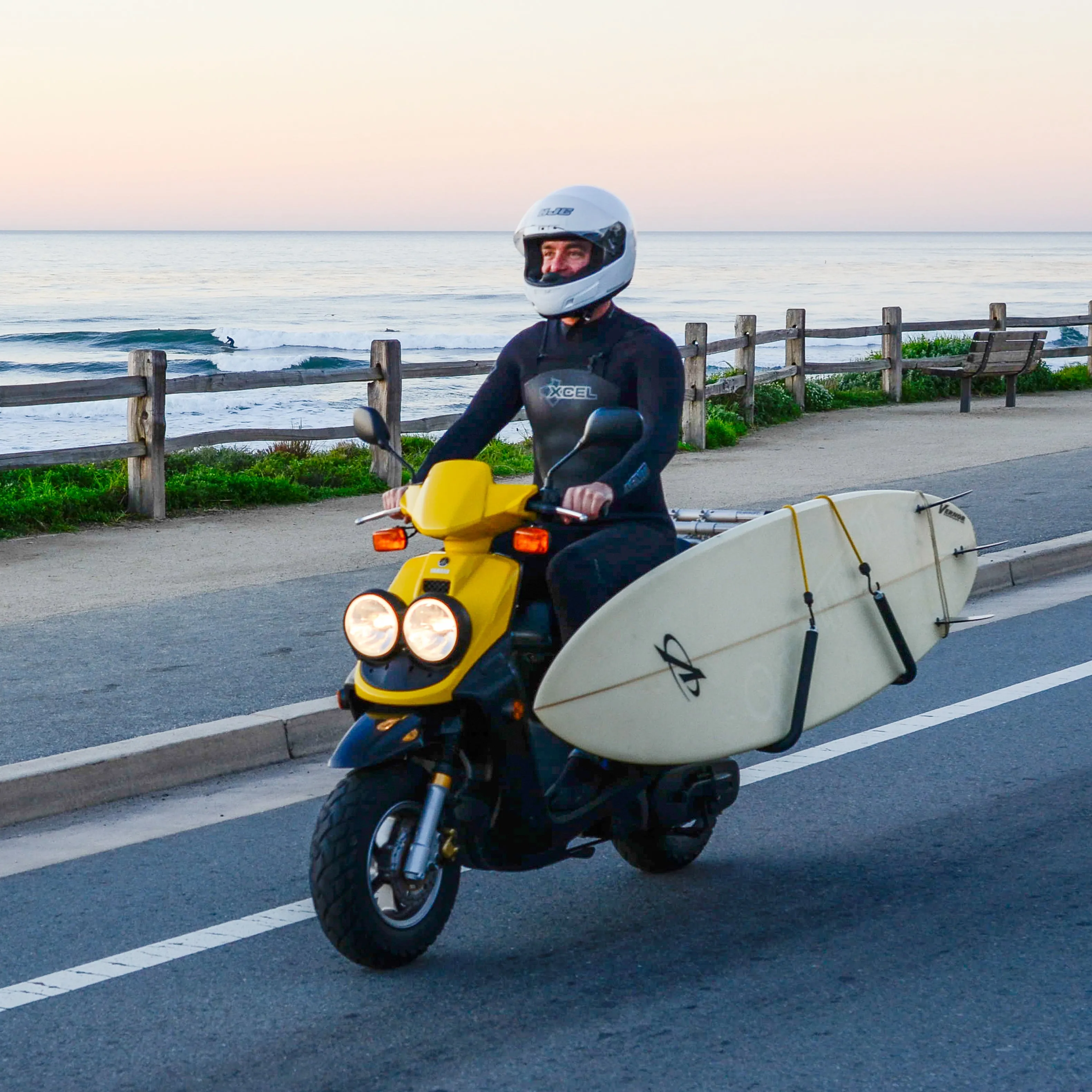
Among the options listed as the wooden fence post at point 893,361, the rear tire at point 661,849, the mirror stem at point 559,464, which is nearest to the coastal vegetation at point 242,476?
the wooden fence post at point 893,361

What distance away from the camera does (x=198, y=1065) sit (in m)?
3.87

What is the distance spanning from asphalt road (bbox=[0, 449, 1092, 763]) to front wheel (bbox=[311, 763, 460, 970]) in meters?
2.45

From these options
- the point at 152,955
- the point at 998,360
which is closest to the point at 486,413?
Answer: the point at 152,955

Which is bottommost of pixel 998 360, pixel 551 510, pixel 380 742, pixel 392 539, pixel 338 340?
pixel 338 340

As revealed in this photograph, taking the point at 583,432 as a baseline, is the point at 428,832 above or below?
below

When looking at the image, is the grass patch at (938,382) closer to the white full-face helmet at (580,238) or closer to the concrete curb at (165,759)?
the concrete curb at (165,759)

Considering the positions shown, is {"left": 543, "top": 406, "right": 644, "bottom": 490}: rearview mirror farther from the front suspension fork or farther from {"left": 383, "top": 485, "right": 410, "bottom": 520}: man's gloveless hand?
the front suspension fork

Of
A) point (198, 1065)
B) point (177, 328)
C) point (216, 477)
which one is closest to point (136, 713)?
point (198, 1065)

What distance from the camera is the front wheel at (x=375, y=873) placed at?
413 centimetres

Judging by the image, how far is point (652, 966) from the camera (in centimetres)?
446

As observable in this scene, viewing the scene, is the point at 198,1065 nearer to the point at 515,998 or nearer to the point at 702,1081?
the point at 515,998

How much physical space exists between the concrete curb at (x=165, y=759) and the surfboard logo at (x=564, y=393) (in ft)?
7.98

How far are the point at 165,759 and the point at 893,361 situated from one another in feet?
56.5

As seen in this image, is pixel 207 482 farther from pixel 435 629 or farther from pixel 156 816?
pixel 435 629
